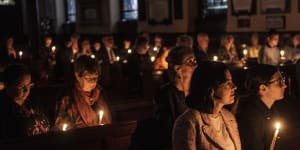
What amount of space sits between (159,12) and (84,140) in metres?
13.8

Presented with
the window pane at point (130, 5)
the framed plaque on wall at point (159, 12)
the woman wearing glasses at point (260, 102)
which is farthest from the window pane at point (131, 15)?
the woman wearing glasses at point (260, 102)

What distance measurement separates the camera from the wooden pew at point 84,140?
3863 millimetres

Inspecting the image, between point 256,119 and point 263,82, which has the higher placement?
point 263,82

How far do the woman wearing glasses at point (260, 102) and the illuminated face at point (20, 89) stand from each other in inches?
61.0

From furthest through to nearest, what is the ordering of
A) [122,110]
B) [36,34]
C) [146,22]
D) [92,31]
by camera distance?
[92,31] → [146,22] → [36,34] → [122,110]

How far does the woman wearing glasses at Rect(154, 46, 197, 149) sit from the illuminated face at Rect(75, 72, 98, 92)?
0.56 metres

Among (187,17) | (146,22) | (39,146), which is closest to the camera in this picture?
(39,146)

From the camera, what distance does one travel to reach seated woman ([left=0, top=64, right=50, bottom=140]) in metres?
3.92

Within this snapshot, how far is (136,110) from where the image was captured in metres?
6.17

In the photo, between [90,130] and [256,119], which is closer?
[256,119]

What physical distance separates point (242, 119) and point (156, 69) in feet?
18.8

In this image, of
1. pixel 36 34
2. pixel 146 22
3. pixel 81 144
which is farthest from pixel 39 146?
pixel 146 22

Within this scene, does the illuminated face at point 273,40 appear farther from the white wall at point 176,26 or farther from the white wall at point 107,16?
the white wall at point 107,16

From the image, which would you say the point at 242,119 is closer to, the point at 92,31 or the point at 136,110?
the point at 136,110
